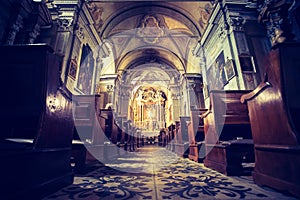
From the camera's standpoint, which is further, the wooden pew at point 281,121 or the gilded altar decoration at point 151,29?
the gilded altar decoration at point 151,29

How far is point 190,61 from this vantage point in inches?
476

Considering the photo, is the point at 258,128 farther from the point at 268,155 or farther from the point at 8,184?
the point at 8,184

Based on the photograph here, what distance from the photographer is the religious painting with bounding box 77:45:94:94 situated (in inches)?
276

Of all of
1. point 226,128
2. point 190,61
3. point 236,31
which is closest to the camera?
point 226,128

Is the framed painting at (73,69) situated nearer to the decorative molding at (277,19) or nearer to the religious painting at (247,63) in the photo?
the religious painting at (247,63)

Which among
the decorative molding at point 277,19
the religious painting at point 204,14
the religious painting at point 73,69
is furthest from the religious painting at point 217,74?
the religious painting at point 73,69

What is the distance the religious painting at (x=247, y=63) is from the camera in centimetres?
549

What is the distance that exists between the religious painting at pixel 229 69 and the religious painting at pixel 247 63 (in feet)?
0.98

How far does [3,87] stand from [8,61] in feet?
0.79

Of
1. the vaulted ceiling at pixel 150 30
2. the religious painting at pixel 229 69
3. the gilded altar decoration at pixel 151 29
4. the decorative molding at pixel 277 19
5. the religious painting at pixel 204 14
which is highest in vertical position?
the gilded altar decoration at pixel 151 29

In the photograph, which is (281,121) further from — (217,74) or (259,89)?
(217,74)

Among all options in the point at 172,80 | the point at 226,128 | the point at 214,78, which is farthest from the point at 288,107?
the point at 172,80

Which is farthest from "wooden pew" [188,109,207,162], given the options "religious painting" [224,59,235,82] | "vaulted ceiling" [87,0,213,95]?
"vaulted ceiling" [87,0,213,95]

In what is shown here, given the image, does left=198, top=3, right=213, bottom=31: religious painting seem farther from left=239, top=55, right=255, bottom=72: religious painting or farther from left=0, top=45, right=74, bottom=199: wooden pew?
left=0, top=45, right=74, bottom=199: wooden pew
